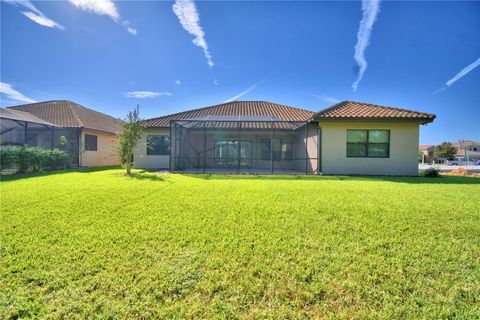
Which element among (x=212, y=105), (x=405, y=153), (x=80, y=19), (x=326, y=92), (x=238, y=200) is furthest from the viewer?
(x=212, y=105)

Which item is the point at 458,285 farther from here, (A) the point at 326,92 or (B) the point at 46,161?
(B) the point at 46,161

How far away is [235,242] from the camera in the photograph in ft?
11.1

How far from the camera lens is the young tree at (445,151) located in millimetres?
49406

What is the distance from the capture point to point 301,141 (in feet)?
49.9

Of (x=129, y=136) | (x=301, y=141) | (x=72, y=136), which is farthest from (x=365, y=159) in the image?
(x=72, y=136)

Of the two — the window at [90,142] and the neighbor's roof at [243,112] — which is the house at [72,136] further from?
the neighbor's roof at [243,112]

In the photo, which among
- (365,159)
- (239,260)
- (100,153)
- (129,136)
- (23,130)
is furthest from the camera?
(100,153)

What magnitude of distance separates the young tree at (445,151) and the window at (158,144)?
63.2 meters

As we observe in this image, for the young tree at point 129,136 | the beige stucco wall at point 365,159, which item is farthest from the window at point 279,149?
the young tree at point 129,136

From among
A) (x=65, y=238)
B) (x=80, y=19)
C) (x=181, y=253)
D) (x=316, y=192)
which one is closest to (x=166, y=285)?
(x=181, y=253)

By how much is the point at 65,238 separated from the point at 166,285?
7.40 ft

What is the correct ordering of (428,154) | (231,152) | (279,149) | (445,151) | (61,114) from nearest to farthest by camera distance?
(279,149) < (231,152) < (61,114) < (445,151) < (428,154)

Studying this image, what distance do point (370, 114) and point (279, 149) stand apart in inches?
268

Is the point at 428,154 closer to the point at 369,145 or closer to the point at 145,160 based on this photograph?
the point at 369,145
